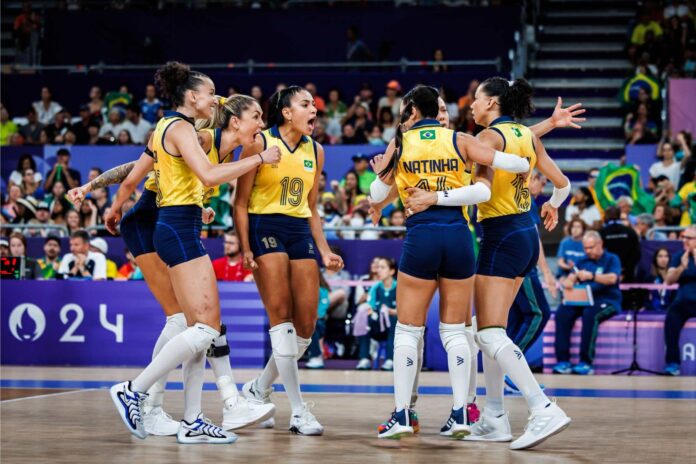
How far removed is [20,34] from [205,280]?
1585 centimetres

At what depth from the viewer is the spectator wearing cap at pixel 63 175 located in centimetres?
1571

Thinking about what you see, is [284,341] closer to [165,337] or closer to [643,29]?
[165,337]

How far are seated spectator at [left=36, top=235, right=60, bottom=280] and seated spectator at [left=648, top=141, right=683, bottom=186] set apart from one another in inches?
317

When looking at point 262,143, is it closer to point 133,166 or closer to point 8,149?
point 133,166

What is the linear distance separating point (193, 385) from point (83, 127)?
38.7ft

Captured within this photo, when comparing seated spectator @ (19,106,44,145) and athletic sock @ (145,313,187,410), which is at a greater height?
seated spectator @ (19,106,44,145)

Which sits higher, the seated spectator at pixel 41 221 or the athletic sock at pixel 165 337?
the seated spectator at pixel 41 221

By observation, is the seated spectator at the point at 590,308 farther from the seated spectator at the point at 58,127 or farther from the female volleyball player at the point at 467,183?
the seated spectator at the point at 58,127

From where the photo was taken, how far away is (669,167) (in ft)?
49.4

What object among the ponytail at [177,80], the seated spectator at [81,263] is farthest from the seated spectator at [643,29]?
the ponytail at [177,80]

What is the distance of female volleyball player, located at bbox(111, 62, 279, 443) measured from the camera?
608cm

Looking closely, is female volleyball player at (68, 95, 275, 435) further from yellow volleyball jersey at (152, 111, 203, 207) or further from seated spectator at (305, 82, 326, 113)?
seated spectator at (305, 82, 326, 113)

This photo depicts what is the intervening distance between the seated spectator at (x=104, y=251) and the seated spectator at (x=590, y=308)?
17.4ft

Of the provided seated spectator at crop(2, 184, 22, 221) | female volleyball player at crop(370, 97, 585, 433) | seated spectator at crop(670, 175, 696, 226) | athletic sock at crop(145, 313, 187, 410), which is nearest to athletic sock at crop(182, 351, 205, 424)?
athletic sock at crop(145, 313, 187, 410)
